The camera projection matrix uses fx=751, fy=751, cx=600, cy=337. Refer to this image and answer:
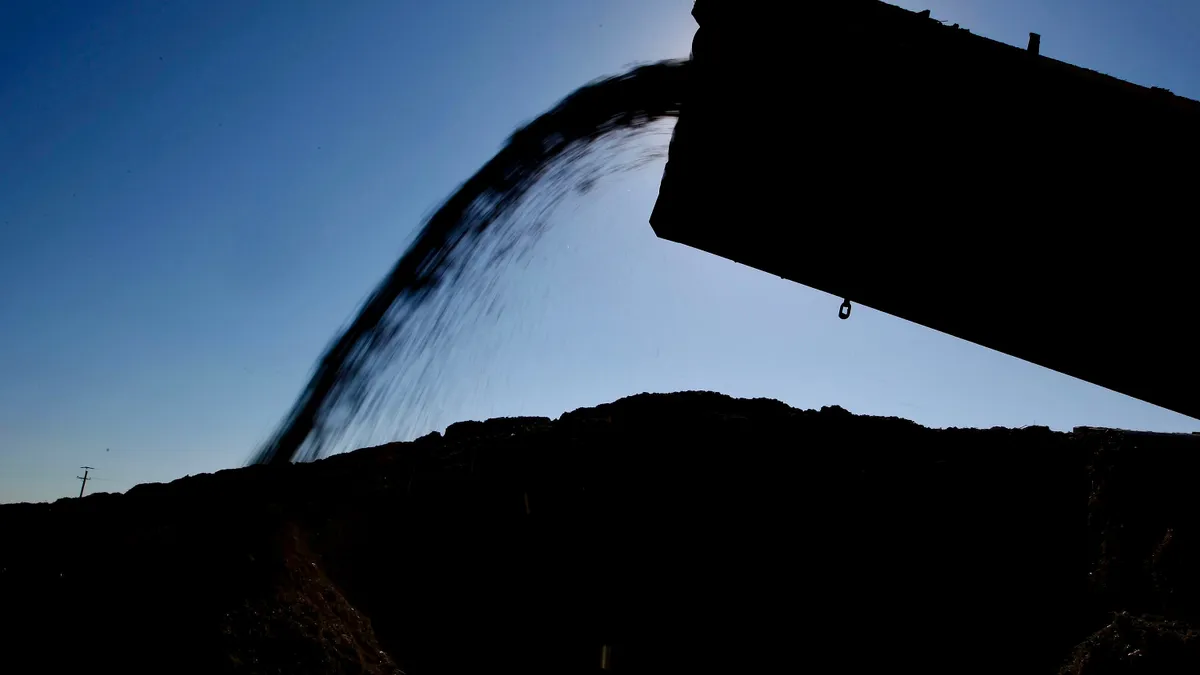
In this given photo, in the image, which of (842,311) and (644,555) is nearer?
(842,311)

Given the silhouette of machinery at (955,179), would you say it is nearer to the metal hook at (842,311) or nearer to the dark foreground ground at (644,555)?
the metal hook at (842,311)

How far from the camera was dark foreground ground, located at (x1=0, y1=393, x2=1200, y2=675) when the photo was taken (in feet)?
19.4

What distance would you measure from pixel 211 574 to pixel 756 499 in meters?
7.00

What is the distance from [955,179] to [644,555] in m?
8.68

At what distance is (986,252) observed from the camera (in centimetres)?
173

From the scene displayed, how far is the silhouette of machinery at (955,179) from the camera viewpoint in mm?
1507

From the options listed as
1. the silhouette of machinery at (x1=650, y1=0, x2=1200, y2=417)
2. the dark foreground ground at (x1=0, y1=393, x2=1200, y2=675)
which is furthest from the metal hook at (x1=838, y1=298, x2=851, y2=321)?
the dark foreground ground at (x1=0, y1=393, x2=1200, y2=675)

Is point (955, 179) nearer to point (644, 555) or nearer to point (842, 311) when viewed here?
point (842, 311)

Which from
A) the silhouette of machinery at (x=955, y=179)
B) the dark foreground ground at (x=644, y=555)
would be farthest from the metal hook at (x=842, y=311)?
the dark foreground ground at (x=644, y=555)

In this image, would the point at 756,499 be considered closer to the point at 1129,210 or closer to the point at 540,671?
the point at 540,671

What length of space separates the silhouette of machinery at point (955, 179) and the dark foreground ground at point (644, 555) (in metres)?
4.08

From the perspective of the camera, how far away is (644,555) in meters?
9.76

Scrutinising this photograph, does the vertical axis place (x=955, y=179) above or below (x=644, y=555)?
above

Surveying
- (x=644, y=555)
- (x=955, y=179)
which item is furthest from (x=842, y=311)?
(x=644, y=555)
